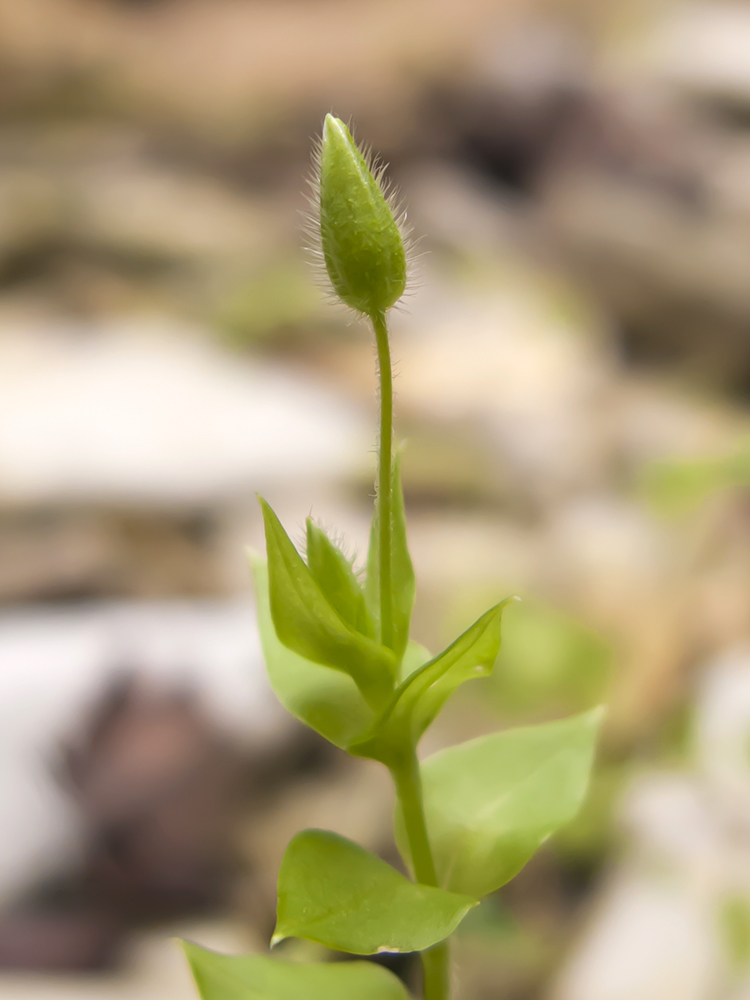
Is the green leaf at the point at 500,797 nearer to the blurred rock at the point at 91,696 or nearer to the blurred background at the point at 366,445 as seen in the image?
the blurred background at the point at 366,445

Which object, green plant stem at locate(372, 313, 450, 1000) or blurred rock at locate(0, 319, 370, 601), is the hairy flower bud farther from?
blurred rock at locate(0, 319, 370, 601)

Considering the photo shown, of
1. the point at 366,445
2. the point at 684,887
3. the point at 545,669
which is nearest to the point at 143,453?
the point at 366,445

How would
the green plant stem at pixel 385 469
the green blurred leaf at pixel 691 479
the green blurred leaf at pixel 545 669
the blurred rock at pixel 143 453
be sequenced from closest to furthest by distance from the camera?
the green plant stem at pixel 385 469
the green blurred leaf at pixel 691 479
the green blurred leaf at pixel 545 669
the blurred rock at pixel 143 453

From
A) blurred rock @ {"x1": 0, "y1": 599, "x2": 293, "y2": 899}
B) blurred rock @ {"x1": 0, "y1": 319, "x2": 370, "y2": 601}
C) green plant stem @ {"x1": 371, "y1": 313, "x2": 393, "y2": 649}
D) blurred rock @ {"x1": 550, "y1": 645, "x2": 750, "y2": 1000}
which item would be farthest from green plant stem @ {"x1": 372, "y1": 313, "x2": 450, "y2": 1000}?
blurred rock @ {"x1": 0, "y1": 319, "x2": 370, "y2": 601}

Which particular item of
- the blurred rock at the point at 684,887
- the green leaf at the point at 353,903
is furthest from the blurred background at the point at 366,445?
the green leaf at the point at 353,903

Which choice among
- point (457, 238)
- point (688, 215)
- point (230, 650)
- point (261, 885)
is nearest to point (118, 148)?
point (457, 238)

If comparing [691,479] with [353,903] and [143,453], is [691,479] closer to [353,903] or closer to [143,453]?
[353,903]
